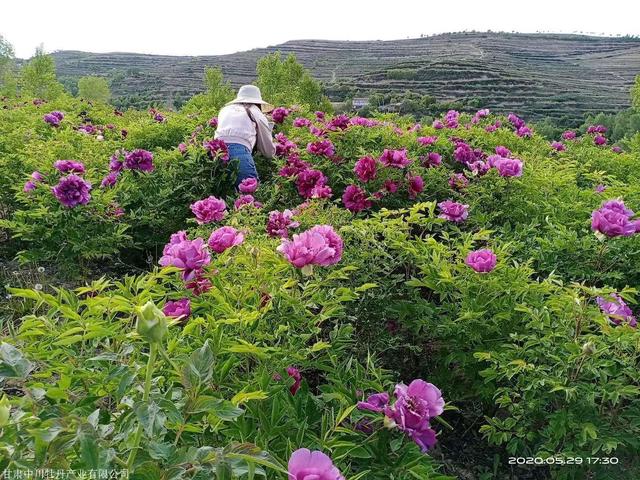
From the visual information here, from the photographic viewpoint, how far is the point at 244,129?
14.0 ft

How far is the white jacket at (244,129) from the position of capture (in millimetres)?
4234

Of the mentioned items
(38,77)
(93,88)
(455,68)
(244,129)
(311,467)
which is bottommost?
(311,467)

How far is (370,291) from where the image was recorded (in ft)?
6.59

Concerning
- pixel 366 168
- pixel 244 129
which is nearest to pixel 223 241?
pixel 366 168

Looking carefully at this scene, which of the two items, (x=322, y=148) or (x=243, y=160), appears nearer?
(x=322, y=148)

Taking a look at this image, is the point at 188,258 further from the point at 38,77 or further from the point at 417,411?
the point at 38,77

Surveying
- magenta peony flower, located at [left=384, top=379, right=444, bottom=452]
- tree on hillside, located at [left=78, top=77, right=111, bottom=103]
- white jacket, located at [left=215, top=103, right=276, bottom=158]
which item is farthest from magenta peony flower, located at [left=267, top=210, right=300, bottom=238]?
tree on hillside, located at [left=78, top=77, right=111, bottom=103]

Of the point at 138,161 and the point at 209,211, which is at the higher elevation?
the point at 138,161

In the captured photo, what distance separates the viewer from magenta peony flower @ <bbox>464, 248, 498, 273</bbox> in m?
1.76

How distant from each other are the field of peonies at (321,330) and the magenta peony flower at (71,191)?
17 mm

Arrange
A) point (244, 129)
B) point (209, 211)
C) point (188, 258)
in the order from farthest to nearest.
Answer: point (244, 129)
point (209, 211)
point (188, 258)

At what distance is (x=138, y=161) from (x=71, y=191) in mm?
756

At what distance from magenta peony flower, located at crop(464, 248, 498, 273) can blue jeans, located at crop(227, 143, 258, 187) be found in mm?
2570

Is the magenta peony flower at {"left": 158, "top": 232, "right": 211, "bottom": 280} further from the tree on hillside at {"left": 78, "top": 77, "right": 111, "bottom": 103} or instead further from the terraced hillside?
the terraced hillside
